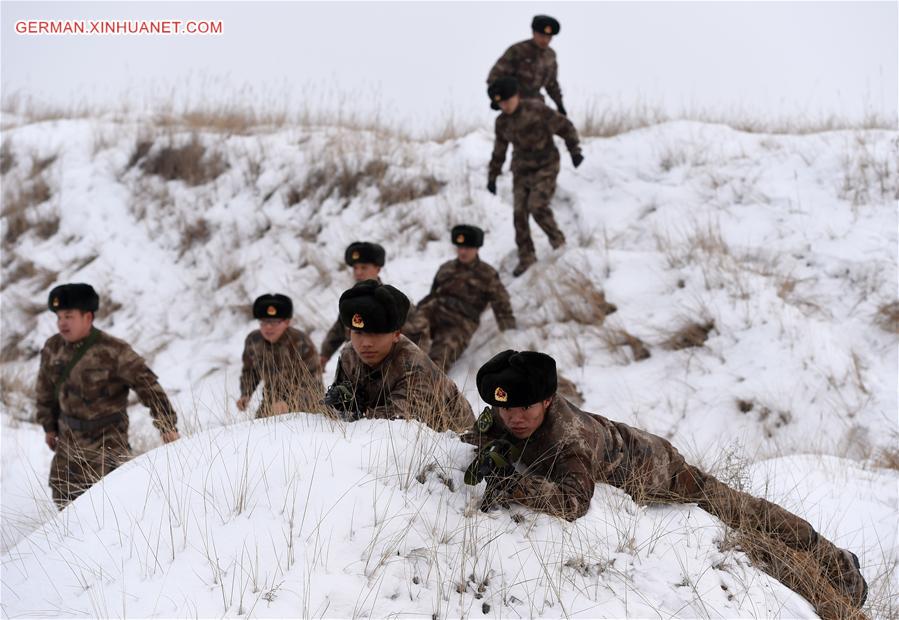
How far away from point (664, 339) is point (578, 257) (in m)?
1.45

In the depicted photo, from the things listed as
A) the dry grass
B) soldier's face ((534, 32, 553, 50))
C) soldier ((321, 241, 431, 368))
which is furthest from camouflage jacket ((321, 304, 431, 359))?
the dry grass

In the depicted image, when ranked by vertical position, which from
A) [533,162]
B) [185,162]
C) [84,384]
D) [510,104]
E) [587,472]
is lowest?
[84,384]

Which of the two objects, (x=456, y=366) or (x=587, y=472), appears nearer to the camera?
(x=587, y=472)

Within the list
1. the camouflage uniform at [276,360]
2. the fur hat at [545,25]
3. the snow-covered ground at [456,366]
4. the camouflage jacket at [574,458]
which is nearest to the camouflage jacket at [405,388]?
the snow-covered ground at [456,366]

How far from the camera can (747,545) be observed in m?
2.83

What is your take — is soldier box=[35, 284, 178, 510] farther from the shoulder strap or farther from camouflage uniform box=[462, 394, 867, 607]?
camouflage uniform box=[462, 394, 867, 607]

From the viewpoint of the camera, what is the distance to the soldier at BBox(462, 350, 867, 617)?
8.62 feet

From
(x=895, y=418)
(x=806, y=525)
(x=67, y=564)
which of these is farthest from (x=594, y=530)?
(x=895, y=418)

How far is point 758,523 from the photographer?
292 centimetres

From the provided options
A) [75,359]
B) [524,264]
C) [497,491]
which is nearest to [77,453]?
[75,359]

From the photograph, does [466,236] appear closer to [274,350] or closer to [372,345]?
[274,350]

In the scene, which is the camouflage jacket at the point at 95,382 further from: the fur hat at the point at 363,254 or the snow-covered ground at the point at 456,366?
the fur hat at the point at 363,254

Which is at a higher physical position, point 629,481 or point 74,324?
point 74,324

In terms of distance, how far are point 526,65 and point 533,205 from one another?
1.93 meters
